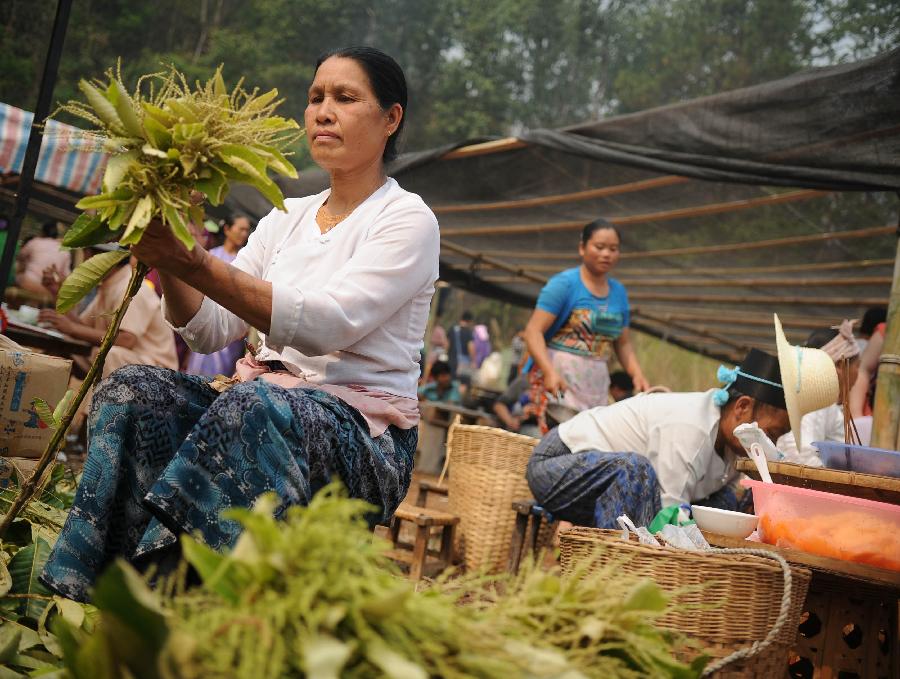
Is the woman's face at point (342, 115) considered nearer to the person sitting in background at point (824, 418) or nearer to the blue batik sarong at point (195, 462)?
the blue batik sarong at point (195, 462)

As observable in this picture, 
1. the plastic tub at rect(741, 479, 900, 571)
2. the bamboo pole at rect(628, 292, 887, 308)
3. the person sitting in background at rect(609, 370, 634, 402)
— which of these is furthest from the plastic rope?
the bamboo pole at rect(628, 292, 887, 308)

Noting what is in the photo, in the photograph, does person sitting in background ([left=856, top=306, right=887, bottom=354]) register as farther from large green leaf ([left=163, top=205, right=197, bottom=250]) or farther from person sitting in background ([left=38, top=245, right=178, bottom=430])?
large green leaf ([left=163, top=205, right=197, bottom=250])

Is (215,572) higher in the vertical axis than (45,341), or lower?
lower

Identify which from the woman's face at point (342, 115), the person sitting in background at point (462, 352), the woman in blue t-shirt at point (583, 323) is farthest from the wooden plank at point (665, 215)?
the person sitting in background at point (462, 352)

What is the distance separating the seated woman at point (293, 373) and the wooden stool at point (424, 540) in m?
2.25

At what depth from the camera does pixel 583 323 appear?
5.38 metres

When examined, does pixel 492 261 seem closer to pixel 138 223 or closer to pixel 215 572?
pixel 138 223

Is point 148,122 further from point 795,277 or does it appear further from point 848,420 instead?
point 795,277

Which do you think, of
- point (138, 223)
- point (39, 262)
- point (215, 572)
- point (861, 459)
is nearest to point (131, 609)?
point (215, 572)

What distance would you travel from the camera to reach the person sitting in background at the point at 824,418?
3.84m

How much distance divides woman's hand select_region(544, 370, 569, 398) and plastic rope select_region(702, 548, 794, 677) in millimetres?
2977

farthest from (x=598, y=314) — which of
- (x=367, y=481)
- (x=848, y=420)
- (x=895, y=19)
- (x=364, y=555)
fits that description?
(x=895, y=19)

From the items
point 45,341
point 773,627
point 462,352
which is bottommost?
point 773,627

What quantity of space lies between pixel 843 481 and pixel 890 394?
1.44 meters
